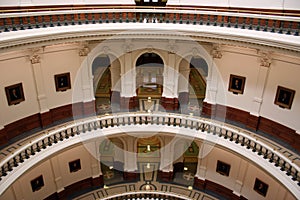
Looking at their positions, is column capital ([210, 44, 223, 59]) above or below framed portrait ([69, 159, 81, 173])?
above

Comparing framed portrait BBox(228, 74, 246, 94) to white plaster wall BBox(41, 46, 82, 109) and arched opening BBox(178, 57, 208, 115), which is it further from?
white plaster wall BBox(41, 46, 82, 109)

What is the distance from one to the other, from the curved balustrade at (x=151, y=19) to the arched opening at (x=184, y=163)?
20.1 ft

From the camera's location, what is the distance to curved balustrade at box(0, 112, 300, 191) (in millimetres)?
8023

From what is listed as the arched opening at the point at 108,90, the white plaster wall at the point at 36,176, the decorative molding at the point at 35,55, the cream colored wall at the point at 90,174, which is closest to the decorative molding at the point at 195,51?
the arched opening at the point at 108,90

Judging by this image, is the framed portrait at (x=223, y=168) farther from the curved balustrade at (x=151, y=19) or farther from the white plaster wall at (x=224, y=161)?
the curved balustrade at (x=151, y=19)

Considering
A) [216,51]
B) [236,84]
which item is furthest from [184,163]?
[216,51]

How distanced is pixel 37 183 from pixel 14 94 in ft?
12.2

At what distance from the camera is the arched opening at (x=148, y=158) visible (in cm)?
1316

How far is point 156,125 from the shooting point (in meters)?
10.4

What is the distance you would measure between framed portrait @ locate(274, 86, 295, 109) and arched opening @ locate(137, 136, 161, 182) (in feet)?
21.4

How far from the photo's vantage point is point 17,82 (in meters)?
9.66

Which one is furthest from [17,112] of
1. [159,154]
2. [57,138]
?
[159,154]

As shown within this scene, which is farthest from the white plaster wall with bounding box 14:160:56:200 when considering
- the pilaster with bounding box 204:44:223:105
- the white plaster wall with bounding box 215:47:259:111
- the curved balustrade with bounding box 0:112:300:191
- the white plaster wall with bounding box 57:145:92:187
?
the white plaster wall with bounding box 215:47:259:111

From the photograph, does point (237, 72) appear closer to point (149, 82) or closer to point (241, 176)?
point (241, 176)
